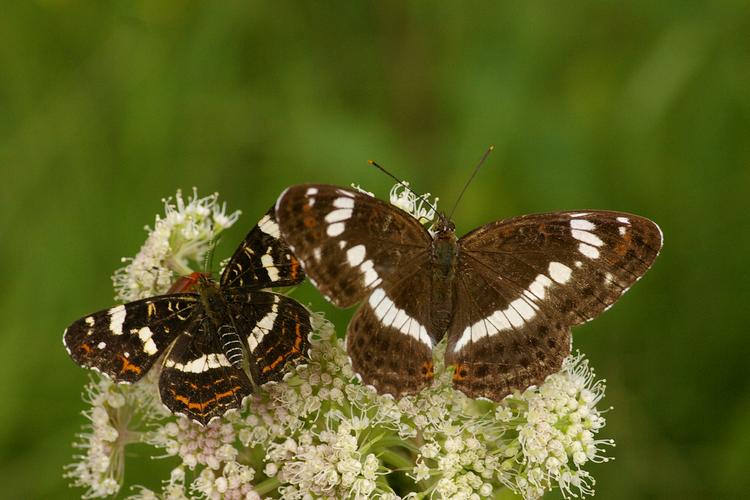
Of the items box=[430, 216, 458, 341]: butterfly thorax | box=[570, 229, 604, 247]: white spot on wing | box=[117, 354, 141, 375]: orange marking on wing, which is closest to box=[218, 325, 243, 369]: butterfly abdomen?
box=[117, 354, 141, 375]: orange marking on wing

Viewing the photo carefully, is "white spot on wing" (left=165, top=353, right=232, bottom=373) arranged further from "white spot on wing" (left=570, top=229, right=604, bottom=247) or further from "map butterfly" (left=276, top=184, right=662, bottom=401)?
"white spot on wing" (left=570, top=229, right=604, bottom=247)

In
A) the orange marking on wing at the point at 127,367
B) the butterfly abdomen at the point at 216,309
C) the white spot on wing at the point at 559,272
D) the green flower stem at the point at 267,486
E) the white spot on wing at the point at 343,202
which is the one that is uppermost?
the white spot on wing at the point at 343,202

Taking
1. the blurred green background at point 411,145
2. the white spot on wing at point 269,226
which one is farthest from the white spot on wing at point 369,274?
the blurred green background at point 411,145

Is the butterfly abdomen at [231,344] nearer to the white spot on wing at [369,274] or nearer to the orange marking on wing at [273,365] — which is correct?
the orange marking on wing at [273,365]

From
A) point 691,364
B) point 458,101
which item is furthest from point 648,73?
point 691,364

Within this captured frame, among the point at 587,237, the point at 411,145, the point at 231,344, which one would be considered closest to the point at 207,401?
the point at 231,344

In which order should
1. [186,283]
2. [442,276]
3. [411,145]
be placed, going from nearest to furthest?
[442,276] < [186,283] < [411,145]

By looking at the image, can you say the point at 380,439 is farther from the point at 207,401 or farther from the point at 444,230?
the point at 444,230
